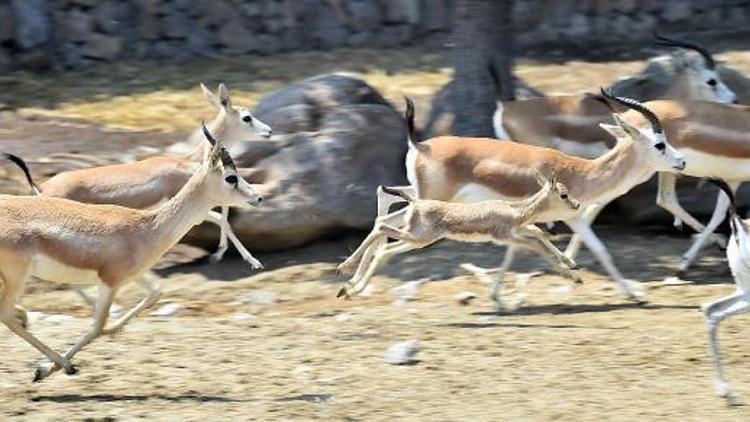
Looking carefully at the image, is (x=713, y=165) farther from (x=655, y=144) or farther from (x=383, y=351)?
(x=383, y=351)

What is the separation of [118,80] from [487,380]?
905cm

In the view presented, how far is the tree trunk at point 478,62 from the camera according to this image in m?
11.9

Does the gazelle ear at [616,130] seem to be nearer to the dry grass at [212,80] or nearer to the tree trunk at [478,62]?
the tree trunk at [478,62]

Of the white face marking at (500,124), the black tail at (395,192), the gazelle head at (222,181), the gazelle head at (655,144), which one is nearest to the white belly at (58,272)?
the gazelle head at (222,181)

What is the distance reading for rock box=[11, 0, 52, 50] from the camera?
15922mm

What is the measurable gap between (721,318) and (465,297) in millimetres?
2586

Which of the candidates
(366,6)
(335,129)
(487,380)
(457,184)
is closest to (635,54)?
(366,6)

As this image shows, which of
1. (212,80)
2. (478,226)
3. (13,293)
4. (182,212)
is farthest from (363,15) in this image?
(13,293)

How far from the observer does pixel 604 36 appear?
17922mm

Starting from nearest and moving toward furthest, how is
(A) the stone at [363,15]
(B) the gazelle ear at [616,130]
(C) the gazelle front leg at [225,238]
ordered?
(B) the gazelle ear at [616,130]
(C) the gazelle front leg at [225,238]
(A) the stone at [363,15]

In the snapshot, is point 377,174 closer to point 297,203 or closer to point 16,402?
point 297,203

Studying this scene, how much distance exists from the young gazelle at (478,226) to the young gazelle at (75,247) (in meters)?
1.83

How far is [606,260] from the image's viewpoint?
939 cm

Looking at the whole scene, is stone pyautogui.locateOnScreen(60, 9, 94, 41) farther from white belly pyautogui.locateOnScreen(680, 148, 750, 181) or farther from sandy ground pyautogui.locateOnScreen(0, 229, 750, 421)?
white belly pyautogui.locateOnScreen(680, 148, 750, 181)
